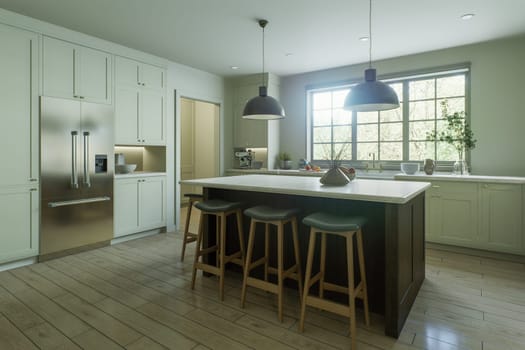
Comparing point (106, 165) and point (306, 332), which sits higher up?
Result: point (106, 165)

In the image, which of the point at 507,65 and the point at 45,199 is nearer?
the point at 45,199

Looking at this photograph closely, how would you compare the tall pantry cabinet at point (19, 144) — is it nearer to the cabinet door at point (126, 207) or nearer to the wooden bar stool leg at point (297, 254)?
the cabinet door at point (126, 207)

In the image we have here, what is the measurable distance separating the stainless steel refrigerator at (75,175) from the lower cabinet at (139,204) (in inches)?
5.6

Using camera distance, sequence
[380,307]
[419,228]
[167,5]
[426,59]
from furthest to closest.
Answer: [426,59] → [167,5] → [419,228] → [380,307]

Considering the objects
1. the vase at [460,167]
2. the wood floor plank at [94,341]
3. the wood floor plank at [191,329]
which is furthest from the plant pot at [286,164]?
the wood floor plank at [94,341]

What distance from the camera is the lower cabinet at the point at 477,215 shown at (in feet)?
11.8

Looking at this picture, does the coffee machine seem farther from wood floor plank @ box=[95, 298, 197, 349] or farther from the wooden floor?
wood floor plank @ box=[95, 298, 197, 349]

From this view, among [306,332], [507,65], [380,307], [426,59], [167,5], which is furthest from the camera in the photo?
[426,59]

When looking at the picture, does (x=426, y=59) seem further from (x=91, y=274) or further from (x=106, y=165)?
(x=91, y=274)

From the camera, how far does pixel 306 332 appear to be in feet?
7.09

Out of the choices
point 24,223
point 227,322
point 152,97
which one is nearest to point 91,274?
point 24,223

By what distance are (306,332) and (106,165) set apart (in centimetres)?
326

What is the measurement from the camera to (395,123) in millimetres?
5043

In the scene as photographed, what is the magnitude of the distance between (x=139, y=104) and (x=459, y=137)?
4467mm
